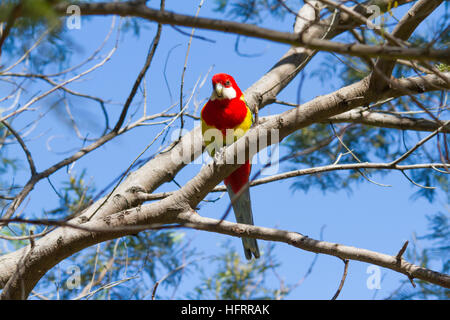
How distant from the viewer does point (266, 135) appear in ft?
6.82

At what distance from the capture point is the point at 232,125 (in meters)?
3.42

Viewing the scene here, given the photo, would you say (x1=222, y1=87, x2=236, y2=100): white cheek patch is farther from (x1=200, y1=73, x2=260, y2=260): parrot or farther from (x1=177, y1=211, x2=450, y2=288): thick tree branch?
(x1=177, y1=211, x2=450, y2=288): thick tree branch

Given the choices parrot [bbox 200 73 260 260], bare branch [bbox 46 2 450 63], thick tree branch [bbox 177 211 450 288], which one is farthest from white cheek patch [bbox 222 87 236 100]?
bare branch [bbox 46 2 450 63]

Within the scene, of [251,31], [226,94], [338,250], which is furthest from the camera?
[226,94]

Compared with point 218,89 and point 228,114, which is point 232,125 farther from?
point 218,89

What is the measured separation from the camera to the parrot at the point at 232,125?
341cm

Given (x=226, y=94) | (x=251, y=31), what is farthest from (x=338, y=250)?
(x=226, y=94)

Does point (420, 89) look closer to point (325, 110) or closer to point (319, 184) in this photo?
point (325, 110)

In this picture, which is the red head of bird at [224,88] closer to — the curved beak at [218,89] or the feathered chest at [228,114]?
the curved beak at [218,89]

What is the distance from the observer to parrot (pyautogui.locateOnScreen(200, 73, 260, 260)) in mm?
3408

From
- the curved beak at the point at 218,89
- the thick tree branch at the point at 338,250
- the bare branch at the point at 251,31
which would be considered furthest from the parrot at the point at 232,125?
the bare branch at the point at 251,31
